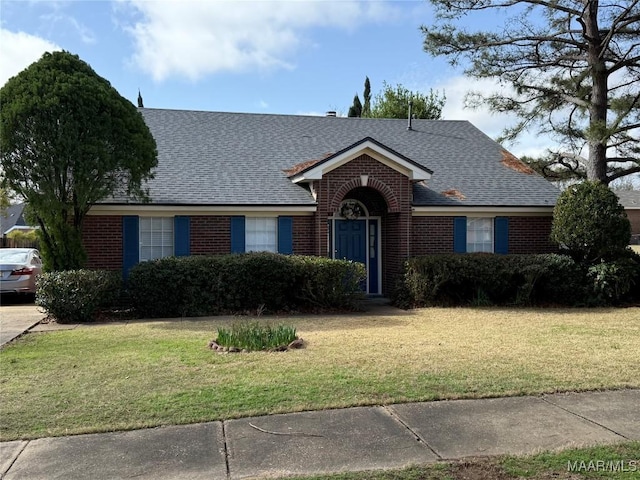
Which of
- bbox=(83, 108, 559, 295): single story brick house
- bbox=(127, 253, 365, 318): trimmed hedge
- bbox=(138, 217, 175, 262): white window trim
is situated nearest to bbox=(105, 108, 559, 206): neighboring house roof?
bbox=(83, 108, 559, 295): single story brick house

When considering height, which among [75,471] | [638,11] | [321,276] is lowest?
[75,471]

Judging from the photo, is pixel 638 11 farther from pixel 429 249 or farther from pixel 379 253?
pixel 379 253

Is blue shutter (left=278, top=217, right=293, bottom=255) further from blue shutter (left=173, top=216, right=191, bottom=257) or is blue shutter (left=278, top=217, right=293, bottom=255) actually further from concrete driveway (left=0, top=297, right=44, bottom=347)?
concrete driveway (left=0, top=297, right=44, bottom=347)

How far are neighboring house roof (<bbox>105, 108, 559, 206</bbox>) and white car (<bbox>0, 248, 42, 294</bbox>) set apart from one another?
3.44 m

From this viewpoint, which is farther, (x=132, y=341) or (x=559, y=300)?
(x=559, y=300)

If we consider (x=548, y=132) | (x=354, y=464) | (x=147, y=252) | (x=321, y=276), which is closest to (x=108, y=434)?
(x=354, y=464)

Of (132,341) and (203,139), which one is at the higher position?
(203,139)

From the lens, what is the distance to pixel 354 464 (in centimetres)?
418

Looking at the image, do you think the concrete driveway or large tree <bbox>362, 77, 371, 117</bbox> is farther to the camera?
large tree <bbox>362, 77, 371, 117</bbox>

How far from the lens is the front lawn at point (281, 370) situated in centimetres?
542

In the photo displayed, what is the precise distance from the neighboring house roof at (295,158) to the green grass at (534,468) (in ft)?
33.9

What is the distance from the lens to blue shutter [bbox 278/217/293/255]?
14250mm

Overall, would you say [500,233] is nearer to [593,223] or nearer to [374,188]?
[593,223]

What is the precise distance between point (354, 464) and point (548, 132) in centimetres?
1821
